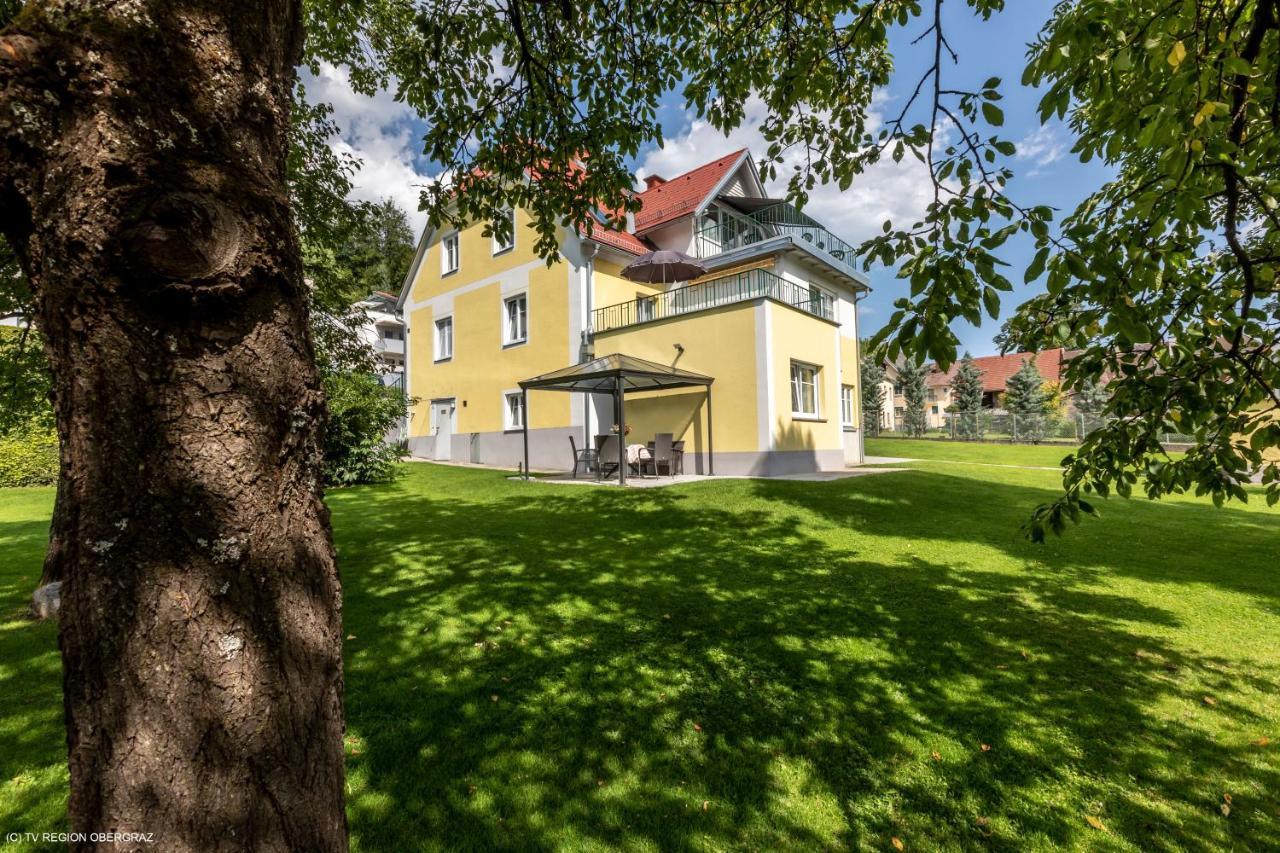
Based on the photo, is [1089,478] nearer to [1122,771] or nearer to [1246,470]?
[1246,470]

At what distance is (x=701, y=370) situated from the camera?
47.3 feet

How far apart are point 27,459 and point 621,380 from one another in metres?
15.6

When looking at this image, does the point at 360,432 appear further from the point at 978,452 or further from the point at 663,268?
the point at 978,452

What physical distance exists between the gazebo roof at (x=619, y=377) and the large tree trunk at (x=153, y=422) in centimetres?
1088

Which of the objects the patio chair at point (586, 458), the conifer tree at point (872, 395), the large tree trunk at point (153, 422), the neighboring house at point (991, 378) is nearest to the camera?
the large tree trunk at point (153, 422)

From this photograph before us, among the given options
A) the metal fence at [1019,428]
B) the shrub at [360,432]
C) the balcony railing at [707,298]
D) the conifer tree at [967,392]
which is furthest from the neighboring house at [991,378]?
the shrub at [360,432]

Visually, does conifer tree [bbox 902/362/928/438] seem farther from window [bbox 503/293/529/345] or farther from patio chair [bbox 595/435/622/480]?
patio chair [bbox 595/435/622/480]

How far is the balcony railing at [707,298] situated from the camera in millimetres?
14078

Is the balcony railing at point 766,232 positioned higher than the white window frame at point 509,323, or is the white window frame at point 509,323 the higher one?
the balcony railing at point 766,232

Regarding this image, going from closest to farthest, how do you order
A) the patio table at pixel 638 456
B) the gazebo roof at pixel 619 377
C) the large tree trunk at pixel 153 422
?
the large tree trunk at pixel 153 422, the gazebo roof at pixel 619 377, the patio table at pixel 638 456

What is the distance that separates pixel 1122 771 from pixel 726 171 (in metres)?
19.5

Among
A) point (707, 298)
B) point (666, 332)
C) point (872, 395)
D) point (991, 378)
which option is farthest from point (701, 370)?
point (991, 378)

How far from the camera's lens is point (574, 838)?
2.04 m

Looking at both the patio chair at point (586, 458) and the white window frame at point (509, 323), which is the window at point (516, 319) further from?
the patio chair at point (586, 458)
